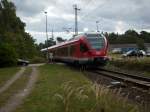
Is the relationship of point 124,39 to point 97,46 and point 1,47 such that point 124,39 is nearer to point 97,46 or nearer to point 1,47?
point 1,47

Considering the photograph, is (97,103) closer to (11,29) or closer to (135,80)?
(135,80)

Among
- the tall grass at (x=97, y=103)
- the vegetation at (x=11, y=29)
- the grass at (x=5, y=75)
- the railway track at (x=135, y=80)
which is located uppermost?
the vegetation at (x=11, y=29)

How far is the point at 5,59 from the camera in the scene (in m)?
57.5

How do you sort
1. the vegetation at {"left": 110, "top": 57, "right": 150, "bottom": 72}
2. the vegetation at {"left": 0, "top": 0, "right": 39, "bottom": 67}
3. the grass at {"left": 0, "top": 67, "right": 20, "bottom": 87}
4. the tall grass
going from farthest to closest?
the vegetation at {"left": 0, "top": 0, "right": 39, "bottom": 67} < the vegetation at {"left": 110, "top": 57, "right": 150, "bottom": 72} < the grass at {"left": 0, "top": 67, "right": 20, "bottom": 87} < the tall grass

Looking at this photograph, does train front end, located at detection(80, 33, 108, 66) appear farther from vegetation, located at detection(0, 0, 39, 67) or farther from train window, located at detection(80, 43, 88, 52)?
vegetation, located at detection(0, 0, 39, 67)

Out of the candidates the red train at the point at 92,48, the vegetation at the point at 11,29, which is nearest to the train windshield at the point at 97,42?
the red train at the point at 92,48

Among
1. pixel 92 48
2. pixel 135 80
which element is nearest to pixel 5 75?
pixel 92 48

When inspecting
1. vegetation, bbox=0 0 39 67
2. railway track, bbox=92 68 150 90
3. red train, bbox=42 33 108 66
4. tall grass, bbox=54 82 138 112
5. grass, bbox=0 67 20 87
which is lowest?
grass, bbox=0 67 20 87

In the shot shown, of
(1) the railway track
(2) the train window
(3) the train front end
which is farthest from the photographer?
(2) the train window

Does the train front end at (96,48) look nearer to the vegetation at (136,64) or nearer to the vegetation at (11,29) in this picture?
the vegetation at (136,64)

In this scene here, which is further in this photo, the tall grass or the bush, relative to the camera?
the bush

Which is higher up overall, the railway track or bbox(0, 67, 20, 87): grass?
the railway track

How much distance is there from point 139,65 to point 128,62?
3.94 m

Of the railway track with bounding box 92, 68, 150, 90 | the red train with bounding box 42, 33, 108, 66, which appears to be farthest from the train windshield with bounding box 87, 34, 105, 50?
the railway track with bounding box 92, 68, 150, 90
